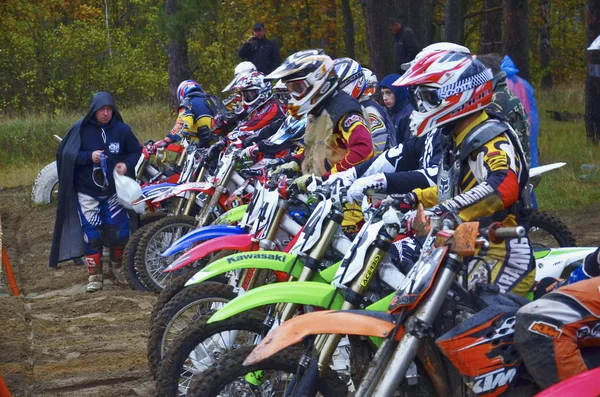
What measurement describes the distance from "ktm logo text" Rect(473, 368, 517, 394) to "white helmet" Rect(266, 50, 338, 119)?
333cm

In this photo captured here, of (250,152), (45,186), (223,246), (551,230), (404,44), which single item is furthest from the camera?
(404,44)

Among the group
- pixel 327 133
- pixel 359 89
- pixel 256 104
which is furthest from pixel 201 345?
pixel 256 104

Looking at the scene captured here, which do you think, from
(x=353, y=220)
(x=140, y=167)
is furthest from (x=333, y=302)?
(x=140, y=167)

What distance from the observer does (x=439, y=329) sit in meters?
3.69

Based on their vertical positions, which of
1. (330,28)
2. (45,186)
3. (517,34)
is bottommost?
(45,186)

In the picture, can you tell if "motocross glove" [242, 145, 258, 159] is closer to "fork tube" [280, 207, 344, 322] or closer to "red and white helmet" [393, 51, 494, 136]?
"fork tube" [280, 207, 344, 322]

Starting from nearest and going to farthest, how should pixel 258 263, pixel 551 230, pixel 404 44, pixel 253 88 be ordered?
pixel 258 263
pixel 551 230
pixel 253 88
pixel 404 44

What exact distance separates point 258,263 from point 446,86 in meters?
1.42

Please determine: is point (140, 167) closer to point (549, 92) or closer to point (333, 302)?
point (333, 302)

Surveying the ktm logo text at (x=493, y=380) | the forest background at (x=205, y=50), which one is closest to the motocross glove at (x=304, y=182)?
the ktm logo text at (x=493, y=380)

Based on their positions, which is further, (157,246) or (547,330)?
(157,246)

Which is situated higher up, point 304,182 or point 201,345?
point 304,182

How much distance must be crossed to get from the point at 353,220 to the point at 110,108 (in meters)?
4.36

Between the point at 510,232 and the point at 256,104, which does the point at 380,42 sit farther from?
the point at 510,232
